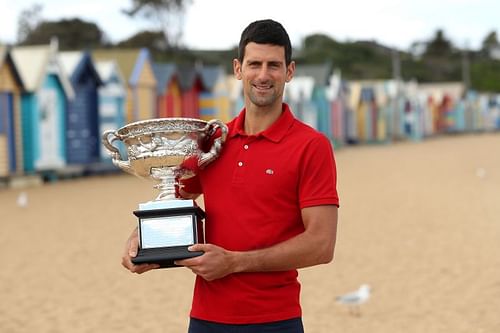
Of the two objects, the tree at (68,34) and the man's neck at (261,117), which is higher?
the tree at (68,34)

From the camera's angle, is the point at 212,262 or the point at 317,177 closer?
the point at 212,262

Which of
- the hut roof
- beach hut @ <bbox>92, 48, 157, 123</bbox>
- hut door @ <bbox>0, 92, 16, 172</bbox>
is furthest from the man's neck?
beach hut @ <bbox>92, 48, 157, 123</bbox>

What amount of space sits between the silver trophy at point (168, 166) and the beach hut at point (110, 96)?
69.6 ft

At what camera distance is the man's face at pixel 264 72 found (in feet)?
8.79

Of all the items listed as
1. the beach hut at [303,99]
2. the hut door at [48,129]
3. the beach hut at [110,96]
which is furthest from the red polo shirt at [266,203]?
the beach hut at [303,99]

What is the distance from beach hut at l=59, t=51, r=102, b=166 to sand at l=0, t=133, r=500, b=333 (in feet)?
15.2

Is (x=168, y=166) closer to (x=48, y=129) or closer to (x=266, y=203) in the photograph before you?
(x=266, y=203)

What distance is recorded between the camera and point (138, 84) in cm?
2597

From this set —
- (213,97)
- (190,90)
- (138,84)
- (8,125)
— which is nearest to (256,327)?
(8,125)

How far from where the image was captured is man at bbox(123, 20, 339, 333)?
265 centimetres

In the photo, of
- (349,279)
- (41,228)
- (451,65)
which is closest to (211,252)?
(349,279)

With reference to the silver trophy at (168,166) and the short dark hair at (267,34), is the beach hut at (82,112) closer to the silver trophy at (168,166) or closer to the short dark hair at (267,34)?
the silver trophy at (168,166)

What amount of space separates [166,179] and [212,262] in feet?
1.59

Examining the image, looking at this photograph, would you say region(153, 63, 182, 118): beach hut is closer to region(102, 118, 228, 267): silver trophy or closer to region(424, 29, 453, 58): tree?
region(102, 118, 228, 267): silver trophy
